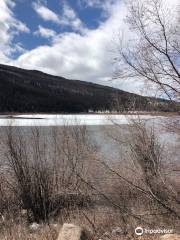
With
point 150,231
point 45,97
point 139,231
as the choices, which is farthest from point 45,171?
point 45,97

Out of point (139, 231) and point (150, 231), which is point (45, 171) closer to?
point (139, 231)

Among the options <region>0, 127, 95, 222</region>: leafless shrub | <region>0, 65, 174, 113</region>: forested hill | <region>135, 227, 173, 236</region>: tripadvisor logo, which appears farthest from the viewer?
<region>0, 65, 174, 113</region>: forested hill

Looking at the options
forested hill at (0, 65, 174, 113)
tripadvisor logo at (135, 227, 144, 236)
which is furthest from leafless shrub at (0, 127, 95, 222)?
forested hill at (0, 65, 174, 113)

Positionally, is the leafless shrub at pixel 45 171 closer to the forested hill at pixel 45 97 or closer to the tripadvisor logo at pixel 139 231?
the tripadvisor logo at pixel 139 231

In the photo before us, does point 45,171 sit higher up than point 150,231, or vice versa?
point 45,171

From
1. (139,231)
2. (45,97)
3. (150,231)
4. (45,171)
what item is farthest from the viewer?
(45,97)

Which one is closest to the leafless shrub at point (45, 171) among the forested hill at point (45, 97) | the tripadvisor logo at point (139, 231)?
the tripadvisor logo at point (139, 231)

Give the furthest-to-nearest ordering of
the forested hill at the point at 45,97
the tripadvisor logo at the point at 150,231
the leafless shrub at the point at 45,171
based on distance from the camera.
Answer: the forested hill at the point at 45,97, the leafless shrub at the point at 45,171, the tripadvisor logo at the point at 150,231

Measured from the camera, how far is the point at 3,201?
12375 mm

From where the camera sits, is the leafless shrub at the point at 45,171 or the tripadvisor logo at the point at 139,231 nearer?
the tripadvisor logo at the point at 139,231

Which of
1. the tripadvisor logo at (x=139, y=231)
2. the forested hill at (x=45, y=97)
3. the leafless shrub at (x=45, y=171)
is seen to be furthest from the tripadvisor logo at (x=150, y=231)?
the forested hill at (x=45, y=97)

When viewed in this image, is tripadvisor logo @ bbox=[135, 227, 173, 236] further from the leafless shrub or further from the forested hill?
the forested hill

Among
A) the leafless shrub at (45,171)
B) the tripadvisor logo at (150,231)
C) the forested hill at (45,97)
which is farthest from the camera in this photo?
the forested hill at (45,97)

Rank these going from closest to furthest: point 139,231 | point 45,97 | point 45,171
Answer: point 139,231
point 45,171
point 45,97
